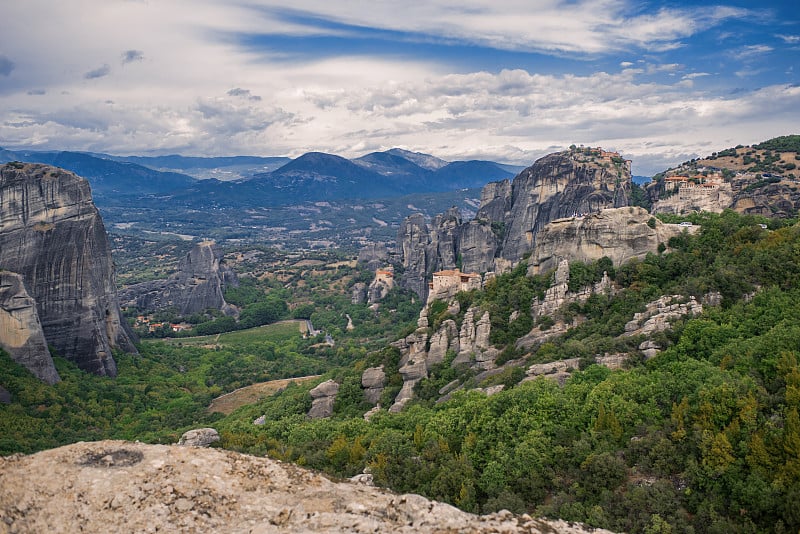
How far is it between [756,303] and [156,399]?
48.5 metres

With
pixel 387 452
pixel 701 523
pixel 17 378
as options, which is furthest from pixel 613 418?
pixel 17 378

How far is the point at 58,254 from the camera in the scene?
184ft

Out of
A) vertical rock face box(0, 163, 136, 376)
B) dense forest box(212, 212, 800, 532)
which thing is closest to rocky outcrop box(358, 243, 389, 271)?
vertical rock face box(0, 163, 136, 376)

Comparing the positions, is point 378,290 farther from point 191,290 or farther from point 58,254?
point 58,254

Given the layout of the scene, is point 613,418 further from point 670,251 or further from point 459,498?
point 670,251

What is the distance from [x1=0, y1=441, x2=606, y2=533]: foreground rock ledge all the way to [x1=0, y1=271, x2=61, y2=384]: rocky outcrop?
3978 centimetres

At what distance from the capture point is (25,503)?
508 inches

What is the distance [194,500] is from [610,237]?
112 feet

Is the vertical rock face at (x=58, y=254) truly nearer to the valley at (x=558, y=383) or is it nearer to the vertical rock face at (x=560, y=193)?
the valley at (x=558, y=383)

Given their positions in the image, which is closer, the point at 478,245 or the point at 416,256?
the point at 478,245

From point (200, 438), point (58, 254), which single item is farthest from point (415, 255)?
point (200, 438)

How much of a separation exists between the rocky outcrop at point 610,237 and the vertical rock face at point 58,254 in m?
42.2

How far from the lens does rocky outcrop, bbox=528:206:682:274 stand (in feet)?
132

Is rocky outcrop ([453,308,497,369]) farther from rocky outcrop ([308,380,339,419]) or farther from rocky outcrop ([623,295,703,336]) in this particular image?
rocky outcrop ([308,380,339,419])
